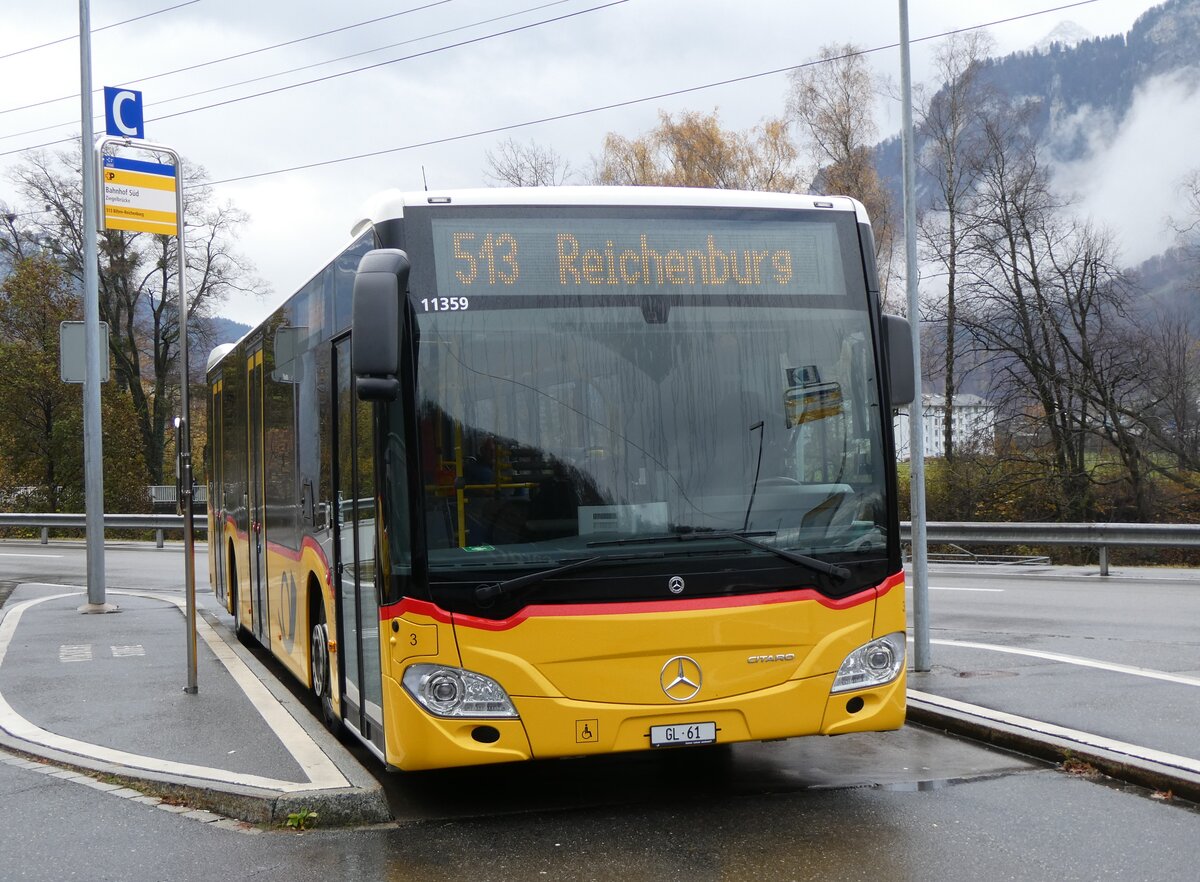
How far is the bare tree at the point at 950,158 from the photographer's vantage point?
128 ft

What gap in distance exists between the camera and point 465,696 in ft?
19.7

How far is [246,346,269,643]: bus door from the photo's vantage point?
433 inches

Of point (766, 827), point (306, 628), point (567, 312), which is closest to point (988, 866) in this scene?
point (766, 827)

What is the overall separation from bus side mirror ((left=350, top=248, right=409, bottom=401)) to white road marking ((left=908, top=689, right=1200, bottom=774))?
4299 mm

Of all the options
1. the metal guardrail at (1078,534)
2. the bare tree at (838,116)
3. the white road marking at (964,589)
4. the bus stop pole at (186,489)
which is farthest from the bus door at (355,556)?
the bare tree at (838,116)

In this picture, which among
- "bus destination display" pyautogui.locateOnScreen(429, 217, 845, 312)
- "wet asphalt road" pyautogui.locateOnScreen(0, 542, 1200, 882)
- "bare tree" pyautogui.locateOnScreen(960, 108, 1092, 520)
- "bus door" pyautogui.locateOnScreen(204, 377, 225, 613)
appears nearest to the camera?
"wet asphalt road" pyautogui.locateOnScreen(0, 542, 1200, 882)

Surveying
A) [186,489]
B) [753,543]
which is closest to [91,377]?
[186,489]

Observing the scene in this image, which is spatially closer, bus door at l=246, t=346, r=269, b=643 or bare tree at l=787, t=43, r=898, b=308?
bus door at l=246, t=346, r=269, b=643

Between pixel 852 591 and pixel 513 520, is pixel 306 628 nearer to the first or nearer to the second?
pixel 513 520

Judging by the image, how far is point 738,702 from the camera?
6211 millimetres

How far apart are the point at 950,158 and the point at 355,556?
37.9m

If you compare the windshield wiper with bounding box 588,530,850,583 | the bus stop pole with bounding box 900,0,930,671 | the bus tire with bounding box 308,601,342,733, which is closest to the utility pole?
the bus tire with bounding box 308,601,342,733

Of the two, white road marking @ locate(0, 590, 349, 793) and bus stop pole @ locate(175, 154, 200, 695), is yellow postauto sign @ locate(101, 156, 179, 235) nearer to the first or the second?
bus stop pole @ locate(175, 154, 200, 695)

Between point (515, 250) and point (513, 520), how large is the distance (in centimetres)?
131
